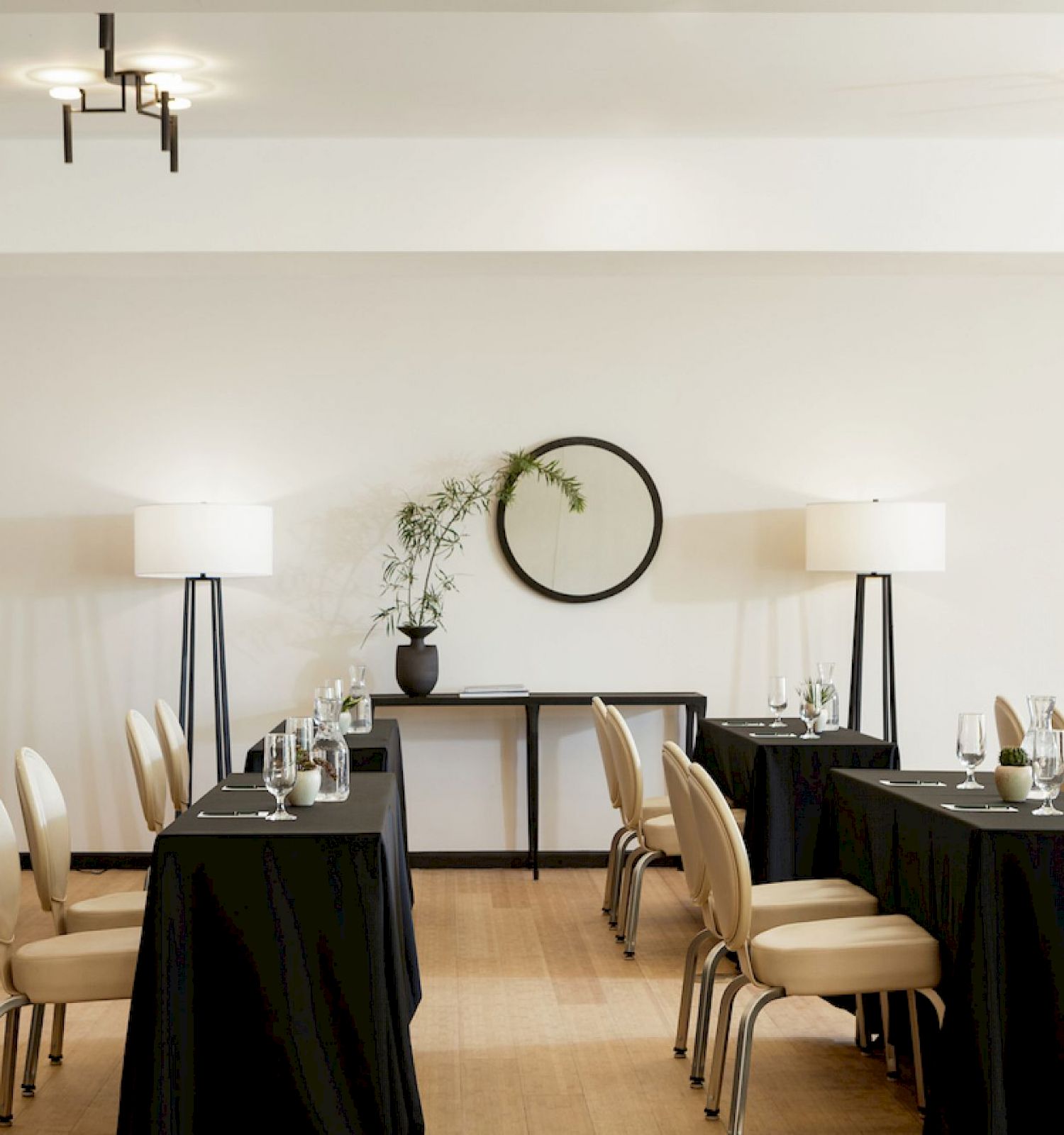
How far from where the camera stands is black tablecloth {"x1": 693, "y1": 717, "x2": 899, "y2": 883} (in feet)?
16.0

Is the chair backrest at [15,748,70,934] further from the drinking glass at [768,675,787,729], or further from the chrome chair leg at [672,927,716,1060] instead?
the drinking glass at [768,675,787,729]

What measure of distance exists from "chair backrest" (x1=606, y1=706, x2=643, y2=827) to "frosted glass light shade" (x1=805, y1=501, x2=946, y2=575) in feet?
5.06

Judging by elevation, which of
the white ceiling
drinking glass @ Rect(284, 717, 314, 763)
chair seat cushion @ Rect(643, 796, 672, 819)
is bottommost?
chair seat cushion @ Rect(643, 796, 672, 819)

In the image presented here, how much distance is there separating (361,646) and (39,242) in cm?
244

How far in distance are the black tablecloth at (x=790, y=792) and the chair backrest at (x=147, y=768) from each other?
7.11ft

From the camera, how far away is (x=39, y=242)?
6188mm

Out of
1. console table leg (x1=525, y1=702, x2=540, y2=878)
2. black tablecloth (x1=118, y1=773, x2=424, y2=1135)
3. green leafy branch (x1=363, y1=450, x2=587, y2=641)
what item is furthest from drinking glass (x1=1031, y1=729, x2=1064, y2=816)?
green leafy branch (x1=363, y1=450, x2=587, y2=641)

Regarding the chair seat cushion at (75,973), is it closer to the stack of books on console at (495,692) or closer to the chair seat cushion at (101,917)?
the chair seat cushion at (101,917)

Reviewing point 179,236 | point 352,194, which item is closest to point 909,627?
point 352,194

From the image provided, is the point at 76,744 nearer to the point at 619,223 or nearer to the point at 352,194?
the point at 352,194

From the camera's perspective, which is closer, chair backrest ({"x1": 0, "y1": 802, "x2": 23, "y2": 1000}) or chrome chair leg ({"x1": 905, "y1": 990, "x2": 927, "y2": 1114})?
chair backrest ({"x1": 0, "y1": 802, "x2": 23, "y2": 1000})

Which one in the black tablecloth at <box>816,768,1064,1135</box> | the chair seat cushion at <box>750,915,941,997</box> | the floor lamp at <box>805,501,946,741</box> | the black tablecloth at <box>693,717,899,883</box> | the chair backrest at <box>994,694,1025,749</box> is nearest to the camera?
the black tablecloth at <box>816,768,1064,1135</box>

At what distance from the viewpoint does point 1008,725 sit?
19.0 feet

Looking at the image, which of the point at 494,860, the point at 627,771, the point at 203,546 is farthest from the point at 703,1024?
the point at 203,546
